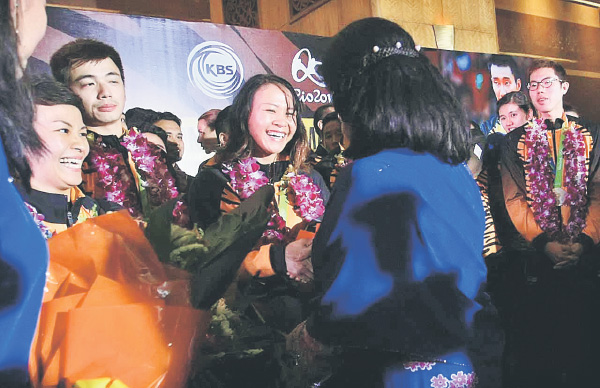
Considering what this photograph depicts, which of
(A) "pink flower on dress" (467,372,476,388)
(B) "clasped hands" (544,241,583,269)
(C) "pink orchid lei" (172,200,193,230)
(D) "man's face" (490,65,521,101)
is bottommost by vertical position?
(B) "clasped hands" (544,241,583,269)

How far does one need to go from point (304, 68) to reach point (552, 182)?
57.4 inches

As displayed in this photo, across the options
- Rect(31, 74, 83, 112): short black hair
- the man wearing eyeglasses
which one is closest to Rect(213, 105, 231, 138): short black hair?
Rect(31, 74, 83, 112): short black hair

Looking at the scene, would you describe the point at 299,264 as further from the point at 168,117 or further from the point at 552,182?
the point at 552,182

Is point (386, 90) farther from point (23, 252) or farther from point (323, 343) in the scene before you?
point (23, 252)

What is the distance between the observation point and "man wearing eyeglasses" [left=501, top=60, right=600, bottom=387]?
3.42m

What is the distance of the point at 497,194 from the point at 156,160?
192cm

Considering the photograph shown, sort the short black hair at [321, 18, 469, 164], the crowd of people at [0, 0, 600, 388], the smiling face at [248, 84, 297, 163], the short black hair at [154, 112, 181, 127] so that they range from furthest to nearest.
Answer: the short black hair at [154, 112, 181, 127] → the smiling face at [248, 84, 297, 163] → the short black hair at [321, 18, 469, 164] → the crowd of people at [0, 0, 600, 388]

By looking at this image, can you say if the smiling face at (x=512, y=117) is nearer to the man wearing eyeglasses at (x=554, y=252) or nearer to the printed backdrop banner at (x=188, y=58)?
the man wearing eyeglasses at (x=554, y=252)

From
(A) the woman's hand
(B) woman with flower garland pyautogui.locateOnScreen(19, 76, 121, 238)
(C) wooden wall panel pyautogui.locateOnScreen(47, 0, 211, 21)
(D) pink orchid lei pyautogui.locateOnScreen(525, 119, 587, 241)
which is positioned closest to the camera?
(A) the woman's hand

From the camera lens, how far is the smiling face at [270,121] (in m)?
2.65

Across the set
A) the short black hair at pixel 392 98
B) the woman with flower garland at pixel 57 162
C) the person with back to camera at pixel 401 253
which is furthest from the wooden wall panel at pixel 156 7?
the person with back to camera at pixel 401 253

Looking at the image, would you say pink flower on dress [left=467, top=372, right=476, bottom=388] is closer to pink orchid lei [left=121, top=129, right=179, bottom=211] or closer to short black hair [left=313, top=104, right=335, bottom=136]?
pink orchid lei [left=121, top=129, right=179, bottom=211]

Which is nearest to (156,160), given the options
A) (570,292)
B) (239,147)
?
(239,147)

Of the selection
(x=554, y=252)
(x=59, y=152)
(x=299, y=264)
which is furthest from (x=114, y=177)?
(x=554, y=252)
